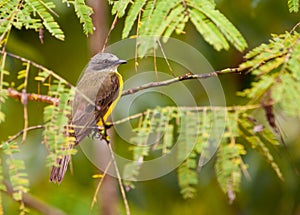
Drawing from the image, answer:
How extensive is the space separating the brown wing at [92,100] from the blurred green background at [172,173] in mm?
1268

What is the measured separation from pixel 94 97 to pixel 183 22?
2.17 ft

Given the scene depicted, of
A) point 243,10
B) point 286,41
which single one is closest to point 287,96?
point 286,41

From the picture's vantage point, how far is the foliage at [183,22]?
152 cm

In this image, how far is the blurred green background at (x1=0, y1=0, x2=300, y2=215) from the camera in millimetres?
3795

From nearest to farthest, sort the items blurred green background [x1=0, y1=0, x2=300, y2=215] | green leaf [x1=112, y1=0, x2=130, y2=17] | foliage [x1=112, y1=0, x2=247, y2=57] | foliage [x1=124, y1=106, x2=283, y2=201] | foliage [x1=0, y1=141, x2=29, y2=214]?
foliage [x1=112, y1=0, x2=247, y2=57] < foliage [x1=0, y1=141, x2=29, y2=214] < green leaf [x1=112, y1=0, x2=130, y2=17] < foliage [x1=124, y1=106, x2=283, y2=201] < blurred green background [x1=0, y1=0, x2=300, y2=215]

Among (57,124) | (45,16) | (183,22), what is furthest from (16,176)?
(183,22)

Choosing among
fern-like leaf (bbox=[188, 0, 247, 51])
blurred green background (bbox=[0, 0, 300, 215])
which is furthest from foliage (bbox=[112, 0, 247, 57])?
blurred green background (bbox=[0, 0, 300, 215])

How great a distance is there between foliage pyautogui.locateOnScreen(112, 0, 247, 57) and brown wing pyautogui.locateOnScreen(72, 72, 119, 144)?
0.98 ft

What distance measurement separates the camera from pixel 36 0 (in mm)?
1793

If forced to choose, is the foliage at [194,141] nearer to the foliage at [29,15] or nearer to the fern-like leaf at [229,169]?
the fern-like leaf at [229,169]

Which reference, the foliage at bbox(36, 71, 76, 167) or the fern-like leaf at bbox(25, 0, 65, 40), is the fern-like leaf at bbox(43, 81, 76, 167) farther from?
the fern-like leaf at bbox(25, 0, 65, 40)

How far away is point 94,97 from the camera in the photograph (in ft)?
7.14

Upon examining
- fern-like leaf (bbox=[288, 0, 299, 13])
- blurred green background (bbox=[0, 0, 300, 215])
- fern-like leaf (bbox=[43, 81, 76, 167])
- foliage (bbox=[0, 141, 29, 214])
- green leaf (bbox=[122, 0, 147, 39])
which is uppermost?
green leaf (bbox=[122, 0, 147, 39])

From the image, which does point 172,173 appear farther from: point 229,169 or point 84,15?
point 84,15
